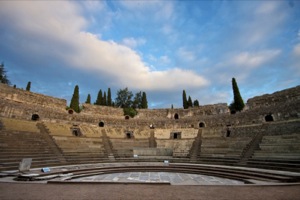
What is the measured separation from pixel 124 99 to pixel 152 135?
21.2 meters

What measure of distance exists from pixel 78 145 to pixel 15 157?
7.81 meters

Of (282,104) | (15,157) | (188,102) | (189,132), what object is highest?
(188,102)

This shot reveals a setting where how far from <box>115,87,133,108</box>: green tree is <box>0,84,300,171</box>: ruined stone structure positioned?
13.0 meters

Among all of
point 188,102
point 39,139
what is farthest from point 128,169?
point 188,102

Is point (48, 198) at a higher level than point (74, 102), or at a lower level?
lower

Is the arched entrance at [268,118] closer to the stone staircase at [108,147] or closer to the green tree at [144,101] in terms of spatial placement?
the stone staircase at [108,147]

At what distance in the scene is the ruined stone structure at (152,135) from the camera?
17172 millimetres

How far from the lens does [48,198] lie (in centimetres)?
659

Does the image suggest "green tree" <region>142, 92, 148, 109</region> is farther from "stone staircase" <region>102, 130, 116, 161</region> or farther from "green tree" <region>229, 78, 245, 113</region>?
"green tree" <region>229, 78, 245, 113</region>

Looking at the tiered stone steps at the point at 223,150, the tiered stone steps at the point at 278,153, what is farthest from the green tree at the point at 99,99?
the tiered stone steps at the point at 278,153

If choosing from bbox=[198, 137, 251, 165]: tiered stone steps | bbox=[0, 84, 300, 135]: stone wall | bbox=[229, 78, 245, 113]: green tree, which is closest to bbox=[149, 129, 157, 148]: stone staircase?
bbox=[0, 84, 300, 135]: stone wall

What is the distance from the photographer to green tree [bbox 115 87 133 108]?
48625 mm

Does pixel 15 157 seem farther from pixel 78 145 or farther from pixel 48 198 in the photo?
pixel 48 198

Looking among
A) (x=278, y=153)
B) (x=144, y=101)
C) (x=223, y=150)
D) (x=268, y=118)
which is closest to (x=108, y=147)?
(x=223, y=150)
